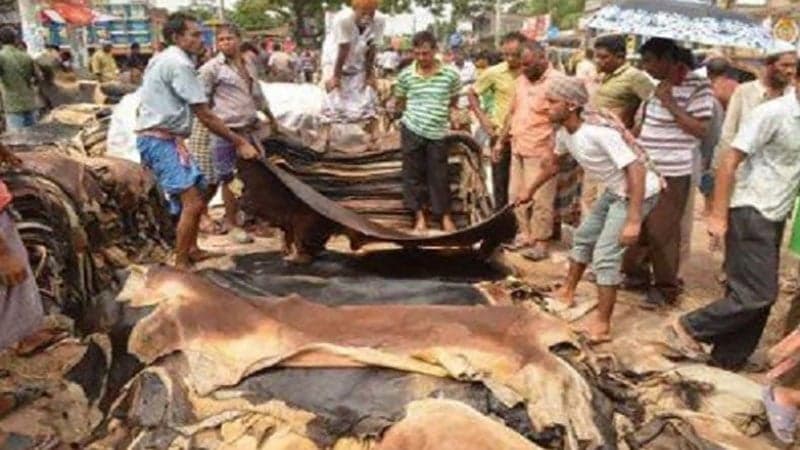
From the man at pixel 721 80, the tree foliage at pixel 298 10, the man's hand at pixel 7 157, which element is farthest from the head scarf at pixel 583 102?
the tree foliage at pixel 298 10

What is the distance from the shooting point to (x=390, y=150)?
7234 mm

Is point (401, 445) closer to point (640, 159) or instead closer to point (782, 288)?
point (640, 159)

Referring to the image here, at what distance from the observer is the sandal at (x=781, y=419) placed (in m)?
3.80

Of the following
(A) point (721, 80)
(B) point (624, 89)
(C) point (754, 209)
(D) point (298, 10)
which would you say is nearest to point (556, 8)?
(D) point (298, 10)

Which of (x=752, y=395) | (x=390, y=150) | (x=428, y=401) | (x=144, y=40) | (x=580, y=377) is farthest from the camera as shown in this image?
(x=144, y=40)

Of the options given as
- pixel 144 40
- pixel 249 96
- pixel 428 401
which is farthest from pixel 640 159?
pixel 144 40

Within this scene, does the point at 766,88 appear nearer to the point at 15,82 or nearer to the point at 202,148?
the point at 202,148

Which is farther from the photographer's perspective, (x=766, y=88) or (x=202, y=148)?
(x=202, y=148)

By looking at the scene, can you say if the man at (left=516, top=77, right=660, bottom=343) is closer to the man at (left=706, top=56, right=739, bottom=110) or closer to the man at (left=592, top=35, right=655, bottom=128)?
the man at (left=592, top=35, right=655, bottom=128)

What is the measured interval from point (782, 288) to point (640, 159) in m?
2.31

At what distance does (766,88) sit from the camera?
6.11 m

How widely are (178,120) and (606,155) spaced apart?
2.79 metres

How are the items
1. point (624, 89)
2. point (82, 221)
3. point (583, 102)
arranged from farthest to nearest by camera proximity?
point (624, 89)
point (82, 221)
point (583, 102)

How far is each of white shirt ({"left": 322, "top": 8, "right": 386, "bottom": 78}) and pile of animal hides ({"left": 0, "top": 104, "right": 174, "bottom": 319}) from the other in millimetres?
2121
